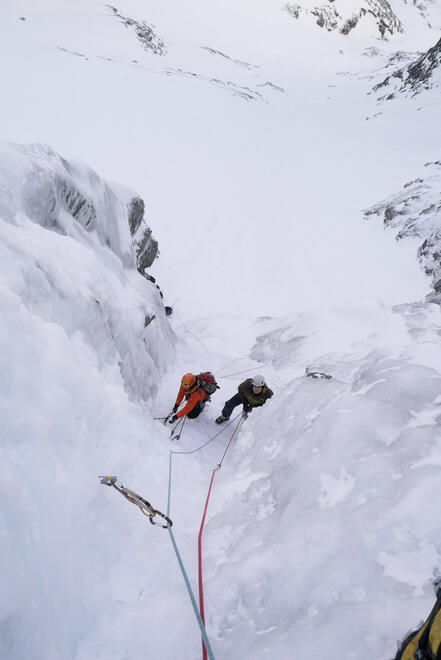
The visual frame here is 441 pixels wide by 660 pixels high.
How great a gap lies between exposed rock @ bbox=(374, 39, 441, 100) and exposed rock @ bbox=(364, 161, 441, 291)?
24950 mm

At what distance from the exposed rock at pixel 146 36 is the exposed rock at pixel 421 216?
124ft

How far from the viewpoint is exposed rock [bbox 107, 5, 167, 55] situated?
42000mm

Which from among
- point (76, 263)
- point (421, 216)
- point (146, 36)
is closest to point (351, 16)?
point (146, 36)

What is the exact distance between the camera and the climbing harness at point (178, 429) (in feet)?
18.8

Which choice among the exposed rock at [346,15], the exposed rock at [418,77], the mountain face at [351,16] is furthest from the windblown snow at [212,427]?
the mountain face at [351,16]

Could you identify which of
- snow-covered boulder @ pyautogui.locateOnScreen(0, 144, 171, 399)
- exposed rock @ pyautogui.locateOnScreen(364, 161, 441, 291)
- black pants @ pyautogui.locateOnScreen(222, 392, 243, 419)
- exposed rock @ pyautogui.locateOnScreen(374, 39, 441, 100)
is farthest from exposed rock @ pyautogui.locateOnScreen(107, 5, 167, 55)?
black pants @ pyautogui.locateOnScreen(222, 392, 243, 419)

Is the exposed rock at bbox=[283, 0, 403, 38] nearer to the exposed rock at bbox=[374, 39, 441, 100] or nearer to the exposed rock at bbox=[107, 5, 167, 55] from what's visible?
the exposed rock at bbox=[374, 39, 441, 100]

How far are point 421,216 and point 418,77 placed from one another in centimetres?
3167

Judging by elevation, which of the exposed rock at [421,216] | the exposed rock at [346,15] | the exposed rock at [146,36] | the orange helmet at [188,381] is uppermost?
the exposed rock at [346,15]

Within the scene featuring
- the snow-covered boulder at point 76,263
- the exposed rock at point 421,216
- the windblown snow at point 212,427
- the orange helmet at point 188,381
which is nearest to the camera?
the windblown snow at point 212,427

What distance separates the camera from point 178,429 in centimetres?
613

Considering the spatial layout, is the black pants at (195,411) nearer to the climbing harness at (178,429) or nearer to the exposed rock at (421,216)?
the climbing harness at (178,429)

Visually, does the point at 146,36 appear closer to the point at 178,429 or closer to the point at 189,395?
the point at 189,395

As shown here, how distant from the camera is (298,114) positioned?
127ft
